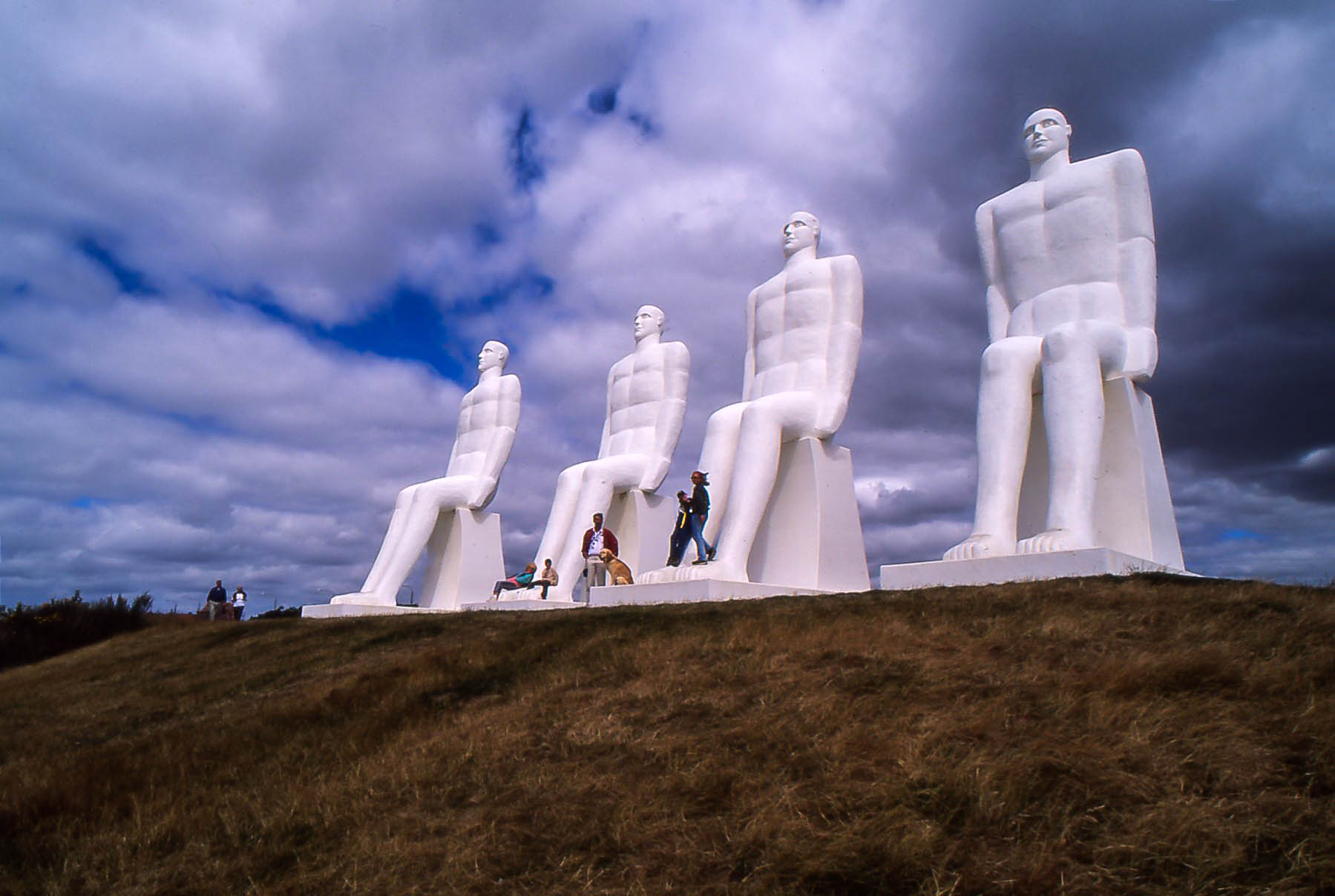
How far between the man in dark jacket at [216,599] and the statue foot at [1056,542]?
51.1 feet

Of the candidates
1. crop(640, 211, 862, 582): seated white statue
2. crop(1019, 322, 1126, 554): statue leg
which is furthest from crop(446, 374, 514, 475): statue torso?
crop(1019, 322, 1126, 554): statue leg

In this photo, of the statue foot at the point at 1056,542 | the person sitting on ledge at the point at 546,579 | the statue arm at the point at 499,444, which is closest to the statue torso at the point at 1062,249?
the statue foot at the point at 1056,542

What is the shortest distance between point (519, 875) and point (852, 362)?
28.6 feet

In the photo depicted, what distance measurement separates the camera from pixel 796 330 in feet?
39.8

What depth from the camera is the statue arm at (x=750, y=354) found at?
496 inches

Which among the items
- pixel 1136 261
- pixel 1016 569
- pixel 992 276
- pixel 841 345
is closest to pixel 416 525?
pixel 841 345

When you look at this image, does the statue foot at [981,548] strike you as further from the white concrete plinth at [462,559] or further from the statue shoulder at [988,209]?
the white concrete plinth at [462,559]

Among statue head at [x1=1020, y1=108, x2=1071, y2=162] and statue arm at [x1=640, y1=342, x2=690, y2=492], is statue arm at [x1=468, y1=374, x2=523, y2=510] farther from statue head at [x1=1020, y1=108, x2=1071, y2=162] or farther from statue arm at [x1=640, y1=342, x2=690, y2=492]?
statue head at [x1=1020, y1=108, x2=1071, y2=162]

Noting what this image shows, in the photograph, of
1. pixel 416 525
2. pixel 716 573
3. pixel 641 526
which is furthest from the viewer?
pixel 416 525

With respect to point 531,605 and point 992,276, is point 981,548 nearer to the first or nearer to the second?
point 992,276

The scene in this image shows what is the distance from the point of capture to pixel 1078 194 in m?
9.96

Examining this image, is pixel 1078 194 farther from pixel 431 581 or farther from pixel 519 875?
pixel 431 581

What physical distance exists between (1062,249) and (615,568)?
6505 mm

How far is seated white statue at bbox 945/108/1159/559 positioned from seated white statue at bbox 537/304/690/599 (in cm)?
541
